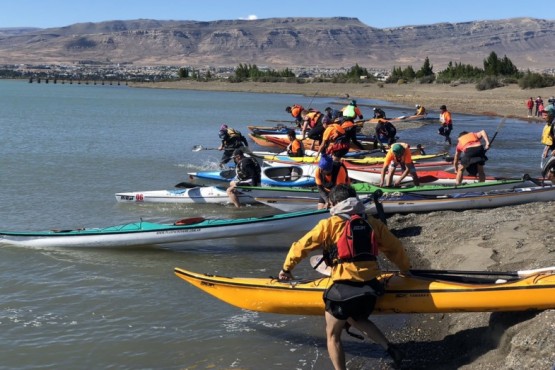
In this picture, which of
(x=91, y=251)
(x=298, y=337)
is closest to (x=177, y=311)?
(x=298, y=337)

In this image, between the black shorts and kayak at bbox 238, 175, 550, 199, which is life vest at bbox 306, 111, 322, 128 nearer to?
kayak at bbox 238, 175, 550, 199

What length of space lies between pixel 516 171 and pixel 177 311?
12.9m

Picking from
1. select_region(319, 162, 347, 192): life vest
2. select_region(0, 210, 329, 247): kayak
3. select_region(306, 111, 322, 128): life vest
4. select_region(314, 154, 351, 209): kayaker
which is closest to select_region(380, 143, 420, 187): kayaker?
select_region(0, 210, 329, 247): kayak

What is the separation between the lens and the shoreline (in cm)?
4278

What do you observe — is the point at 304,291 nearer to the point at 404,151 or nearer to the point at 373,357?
the point at 373,357

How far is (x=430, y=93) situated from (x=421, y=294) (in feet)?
180

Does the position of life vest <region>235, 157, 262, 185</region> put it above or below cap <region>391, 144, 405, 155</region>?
below

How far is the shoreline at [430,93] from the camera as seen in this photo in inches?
1684

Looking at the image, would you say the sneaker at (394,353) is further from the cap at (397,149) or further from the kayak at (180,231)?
the cap at (397,149)

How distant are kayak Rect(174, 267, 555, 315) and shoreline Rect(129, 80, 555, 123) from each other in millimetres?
28572

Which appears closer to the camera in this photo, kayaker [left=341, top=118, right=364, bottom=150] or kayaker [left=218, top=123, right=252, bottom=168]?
kayaker [left=341, top=118, right=364, bottom=150]

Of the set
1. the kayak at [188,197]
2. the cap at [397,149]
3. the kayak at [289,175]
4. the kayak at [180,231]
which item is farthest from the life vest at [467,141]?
the kayak at [188,197]

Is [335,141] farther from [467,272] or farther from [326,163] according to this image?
[467,272]

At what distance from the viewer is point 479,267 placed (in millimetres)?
8031
